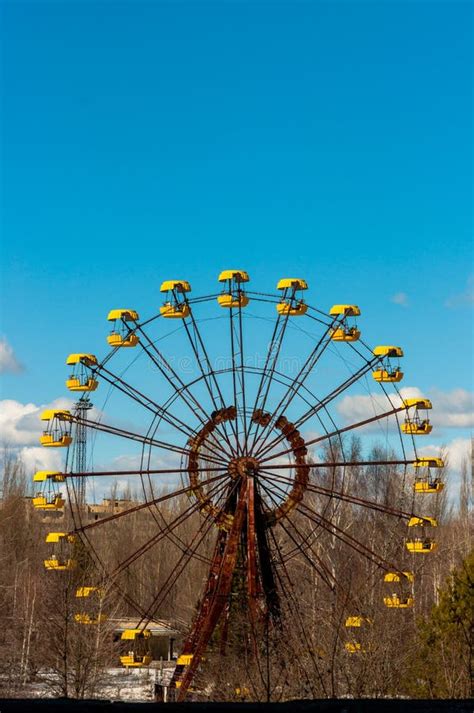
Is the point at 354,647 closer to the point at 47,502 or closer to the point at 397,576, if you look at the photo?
the point at 397,576

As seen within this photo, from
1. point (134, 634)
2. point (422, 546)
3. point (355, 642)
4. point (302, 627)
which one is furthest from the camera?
point (422, 546)

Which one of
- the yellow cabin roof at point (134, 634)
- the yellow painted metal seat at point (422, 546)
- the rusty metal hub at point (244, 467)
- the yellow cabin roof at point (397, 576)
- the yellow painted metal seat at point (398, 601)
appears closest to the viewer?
the rusty metal hub at point (244, 467)

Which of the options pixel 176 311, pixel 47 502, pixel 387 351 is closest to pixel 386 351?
pixel 387 351

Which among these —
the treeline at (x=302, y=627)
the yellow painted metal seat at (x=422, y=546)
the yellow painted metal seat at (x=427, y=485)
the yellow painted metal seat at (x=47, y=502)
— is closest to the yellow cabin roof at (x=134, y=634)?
the treeline at (x=302, y=627)

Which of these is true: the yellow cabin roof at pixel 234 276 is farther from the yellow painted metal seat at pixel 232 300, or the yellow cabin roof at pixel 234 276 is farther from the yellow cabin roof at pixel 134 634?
the yellow cabin roof at pixel 134 634

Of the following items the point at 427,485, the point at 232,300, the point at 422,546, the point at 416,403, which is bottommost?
the point at 422,546

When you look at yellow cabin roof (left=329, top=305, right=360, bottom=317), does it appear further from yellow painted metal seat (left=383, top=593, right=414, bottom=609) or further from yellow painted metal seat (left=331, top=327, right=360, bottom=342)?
yellow painted metal seat (left=383, top=593, right=414, bottom=609)

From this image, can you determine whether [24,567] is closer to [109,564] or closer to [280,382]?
[109,564]

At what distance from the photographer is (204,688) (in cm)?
2408

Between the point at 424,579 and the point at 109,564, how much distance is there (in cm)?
1939

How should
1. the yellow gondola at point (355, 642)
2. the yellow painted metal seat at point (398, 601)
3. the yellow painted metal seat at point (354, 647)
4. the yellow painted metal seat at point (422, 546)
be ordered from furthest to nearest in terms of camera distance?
1. the yellow painted metal seat at point (422, 546)
2. the yellow painted metal seat at point (398, 601)
3. the yellow gondola at point (355, 642)
4. the yellow painted metal seat at point (354, 647)

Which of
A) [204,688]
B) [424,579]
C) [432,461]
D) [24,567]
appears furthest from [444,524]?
[204,688]

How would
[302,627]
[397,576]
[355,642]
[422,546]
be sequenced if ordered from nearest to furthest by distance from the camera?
[302,627]
[355,642]
[397,576]
[422,546]

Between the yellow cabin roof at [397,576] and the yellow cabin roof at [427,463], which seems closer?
the yellow cabin roof at [397,576]
